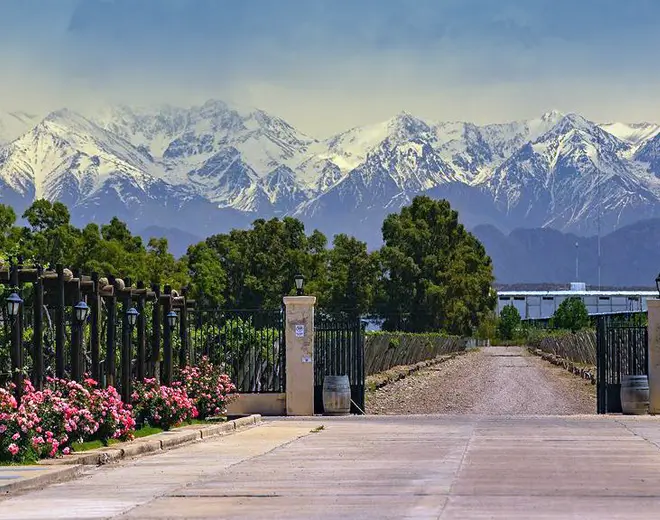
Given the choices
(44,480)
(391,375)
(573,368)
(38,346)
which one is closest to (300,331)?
(38,346)

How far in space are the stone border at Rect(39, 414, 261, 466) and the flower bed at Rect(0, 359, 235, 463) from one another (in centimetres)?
24

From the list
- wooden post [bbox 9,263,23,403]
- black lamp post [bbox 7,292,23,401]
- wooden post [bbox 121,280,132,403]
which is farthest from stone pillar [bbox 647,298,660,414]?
black lamp post [bbox 7,292,23,401]

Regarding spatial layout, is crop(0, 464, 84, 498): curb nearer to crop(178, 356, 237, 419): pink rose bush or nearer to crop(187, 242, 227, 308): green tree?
crop(178, 356, 237, 419): pink rose bush

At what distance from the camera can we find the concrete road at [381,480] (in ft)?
43.8

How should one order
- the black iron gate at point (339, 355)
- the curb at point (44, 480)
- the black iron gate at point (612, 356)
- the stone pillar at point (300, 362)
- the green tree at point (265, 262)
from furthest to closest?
the green tree at point (265, 262), the black iron gate at point (339, 355), the black iron gate at point (612, 356), the stone pillar at point (300, 362), the curb at point (44, 480)

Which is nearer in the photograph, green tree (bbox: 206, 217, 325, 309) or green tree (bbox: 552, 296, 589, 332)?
green tree (bbox: 206, 217, 325, 309)

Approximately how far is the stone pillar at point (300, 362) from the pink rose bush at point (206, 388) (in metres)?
2.30

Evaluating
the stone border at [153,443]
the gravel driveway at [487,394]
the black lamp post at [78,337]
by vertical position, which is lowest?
the stone border at [153,443]

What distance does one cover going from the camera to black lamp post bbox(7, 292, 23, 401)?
19672 mm

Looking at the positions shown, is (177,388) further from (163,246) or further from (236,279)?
(236,279)

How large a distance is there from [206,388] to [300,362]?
343 cm

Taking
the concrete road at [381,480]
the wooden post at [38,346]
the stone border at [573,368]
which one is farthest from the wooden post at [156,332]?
the stone border at [573,368]

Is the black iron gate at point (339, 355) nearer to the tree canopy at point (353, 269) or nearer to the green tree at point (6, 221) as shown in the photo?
the green tree at point (6, 221)

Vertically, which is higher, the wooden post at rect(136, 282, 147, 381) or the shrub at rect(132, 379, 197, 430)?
the wooden post at rect(136, 282, 147, 381)
